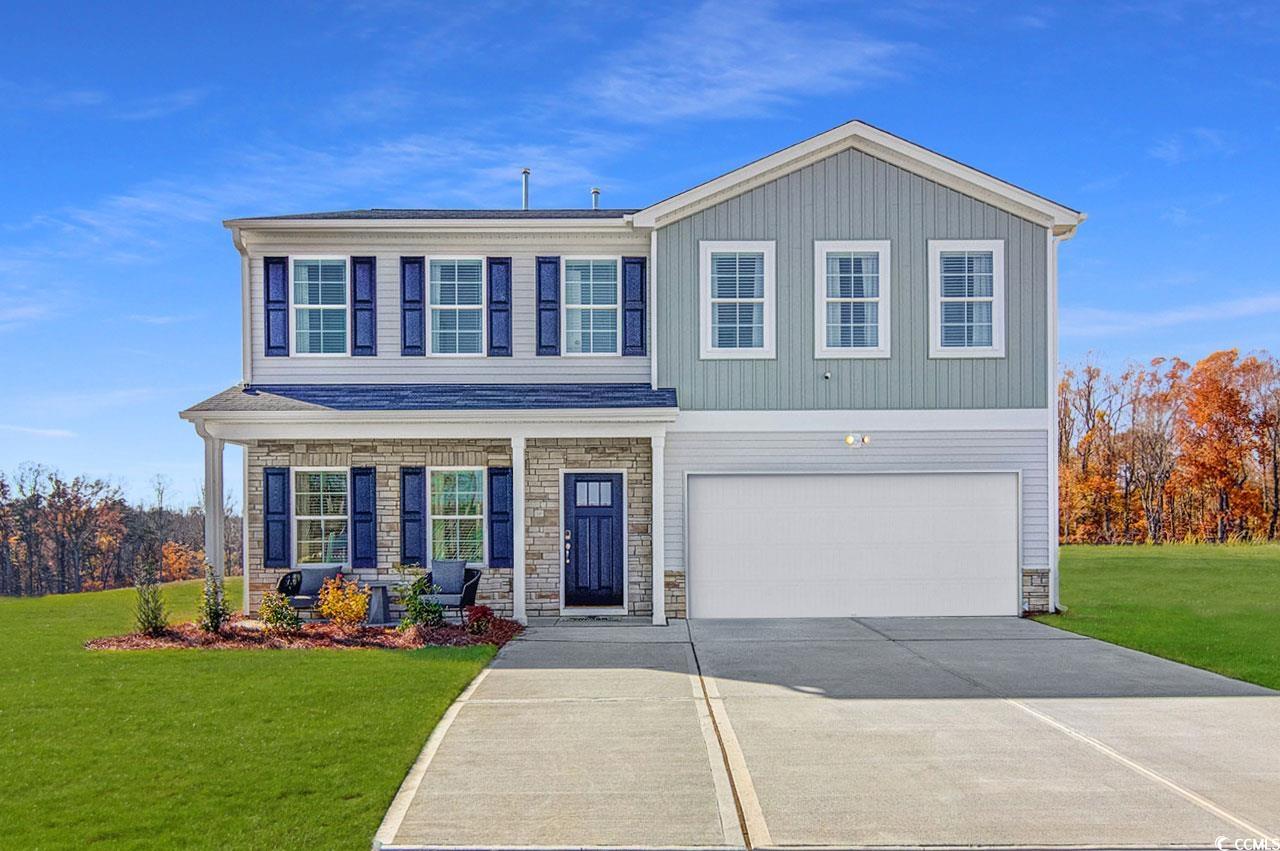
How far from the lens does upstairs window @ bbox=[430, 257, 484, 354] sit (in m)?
14.9

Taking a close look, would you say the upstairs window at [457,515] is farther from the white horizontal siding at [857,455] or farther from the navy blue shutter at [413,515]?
the white horizontal siding at [857,455]

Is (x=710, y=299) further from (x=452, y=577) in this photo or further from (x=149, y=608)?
(x=149, y=608)

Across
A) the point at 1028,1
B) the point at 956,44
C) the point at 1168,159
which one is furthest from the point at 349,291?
the point at 1168,159

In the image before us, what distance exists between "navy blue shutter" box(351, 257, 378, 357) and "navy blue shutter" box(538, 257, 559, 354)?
2544 millimetres

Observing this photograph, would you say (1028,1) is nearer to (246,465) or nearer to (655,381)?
(655,381)

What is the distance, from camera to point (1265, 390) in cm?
3244

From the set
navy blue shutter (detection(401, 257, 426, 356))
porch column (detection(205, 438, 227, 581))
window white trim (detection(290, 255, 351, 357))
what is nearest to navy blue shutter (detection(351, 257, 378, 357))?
window white trim (detection(290, 255, 351, 357))

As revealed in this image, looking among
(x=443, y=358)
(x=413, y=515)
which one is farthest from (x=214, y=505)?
(x=443, y=358)

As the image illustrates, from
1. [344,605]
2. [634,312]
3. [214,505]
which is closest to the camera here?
[344,605]

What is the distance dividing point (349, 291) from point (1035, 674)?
35.7ft

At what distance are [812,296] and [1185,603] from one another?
8.53 m

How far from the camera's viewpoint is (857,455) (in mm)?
14227

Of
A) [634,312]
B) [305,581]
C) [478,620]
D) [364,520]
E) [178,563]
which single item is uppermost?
[634,312]

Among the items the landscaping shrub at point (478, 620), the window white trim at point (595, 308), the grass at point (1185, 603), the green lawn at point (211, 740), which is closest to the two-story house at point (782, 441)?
the window white trim at point (595, 308)
